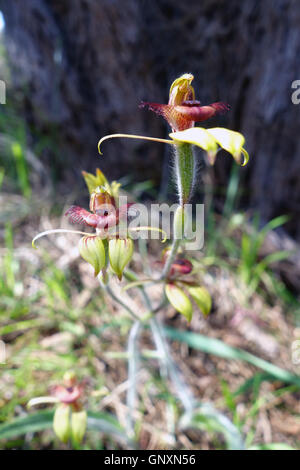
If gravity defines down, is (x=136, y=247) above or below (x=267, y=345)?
above

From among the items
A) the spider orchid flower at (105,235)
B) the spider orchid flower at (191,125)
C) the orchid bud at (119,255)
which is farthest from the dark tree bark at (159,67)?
the orchid bud at (119,255)

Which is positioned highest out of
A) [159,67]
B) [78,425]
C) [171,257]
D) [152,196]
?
[159,67]

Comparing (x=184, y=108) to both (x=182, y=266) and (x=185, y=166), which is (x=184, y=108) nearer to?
(x=185, y=166)

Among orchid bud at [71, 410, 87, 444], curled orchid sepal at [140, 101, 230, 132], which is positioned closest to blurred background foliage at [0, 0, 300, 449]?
orchid bud at [71, 410, 87, 444]

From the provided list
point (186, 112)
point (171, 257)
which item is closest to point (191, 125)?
point (186, 112)

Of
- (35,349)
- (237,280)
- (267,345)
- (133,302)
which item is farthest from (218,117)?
(35,349)

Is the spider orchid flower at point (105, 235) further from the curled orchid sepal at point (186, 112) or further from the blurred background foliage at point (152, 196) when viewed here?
the blurred background foliage at point (152, 196)

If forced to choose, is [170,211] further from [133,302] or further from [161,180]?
[133,302]

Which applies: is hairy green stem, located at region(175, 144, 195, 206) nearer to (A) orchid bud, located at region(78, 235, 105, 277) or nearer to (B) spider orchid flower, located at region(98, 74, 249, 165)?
(B) spider orchid flower, located at region(98, 74, 249, 165)
